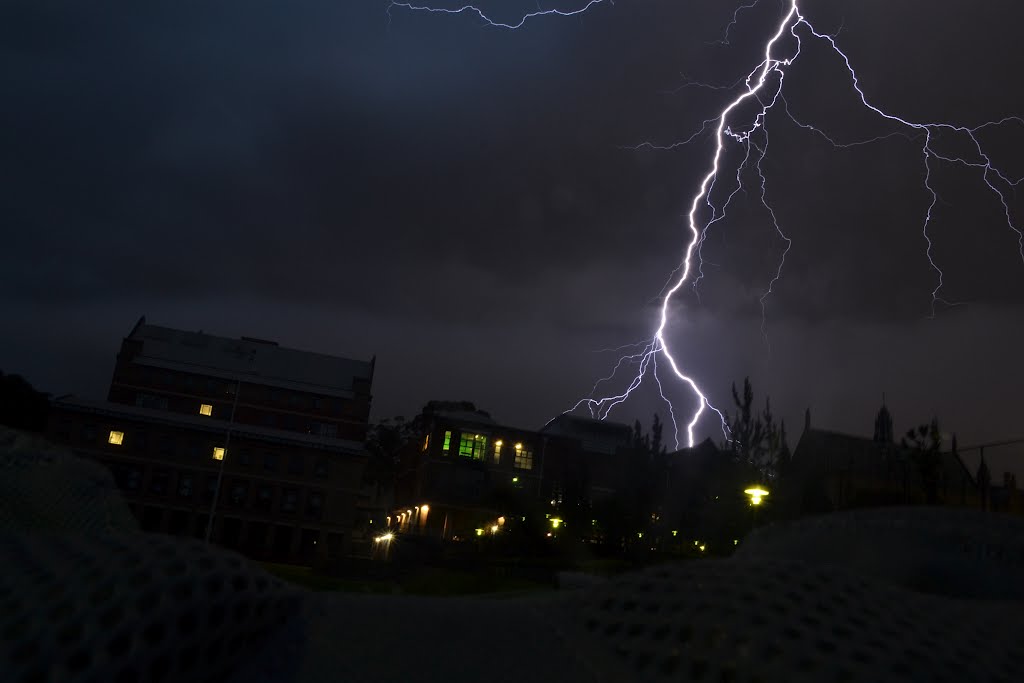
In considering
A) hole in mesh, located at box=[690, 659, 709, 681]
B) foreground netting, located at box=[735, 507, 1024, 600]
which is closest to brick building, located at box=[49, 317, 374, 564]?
foreground netting, located at box=[735, 507, 1024, 600]

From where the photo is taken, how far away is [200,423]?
4322 cm

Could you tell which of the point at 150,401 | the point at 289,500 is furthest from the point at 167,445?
the point at 289,500

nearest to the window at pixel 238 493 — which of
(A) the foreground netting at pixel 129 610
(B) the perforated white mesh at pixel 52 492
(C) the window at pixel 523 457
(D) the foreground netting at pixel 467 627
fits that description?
(C) the window at pixel 523 457

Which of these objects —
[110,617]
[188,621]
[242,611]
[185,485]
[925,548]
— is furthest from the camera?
[185,485]

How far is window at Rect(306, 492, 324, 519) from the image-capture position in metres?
43.2

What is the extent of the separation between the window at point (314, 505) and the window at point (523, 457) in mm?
12813

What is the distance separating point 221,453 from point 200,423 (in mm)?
2187

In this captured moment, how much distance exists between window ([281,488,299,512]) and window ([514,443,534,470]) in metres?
14.2

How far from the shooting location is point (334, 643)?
2299 mm

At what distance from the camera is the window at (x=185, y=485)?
→ 1645 inches

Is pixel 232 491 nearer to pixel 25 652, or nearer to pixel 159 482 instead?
pixel 159 482

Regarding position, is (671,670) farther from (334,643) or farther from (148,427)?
(148,427)

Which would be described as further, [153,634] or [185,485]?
[185,485]

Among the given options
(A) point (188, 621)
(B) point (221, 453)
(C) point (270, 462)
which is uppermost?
(B) point (221, 453)
